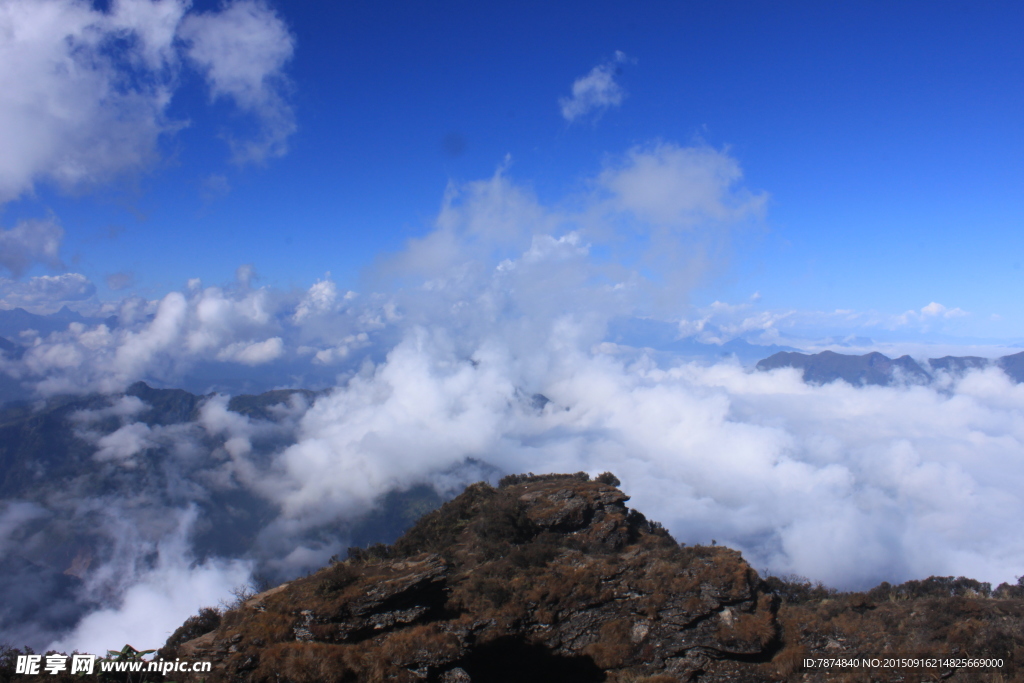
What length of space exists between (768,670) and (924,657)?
16.3ft

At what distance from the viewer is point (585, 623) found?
17.6m

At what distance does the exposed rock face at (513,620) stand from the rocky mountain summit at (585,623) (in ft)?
0.17

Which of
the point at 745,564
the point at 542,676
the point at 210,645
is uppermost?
the point at 210,645

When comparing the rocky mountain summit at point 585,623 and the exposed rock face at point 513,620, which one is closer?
the exposed rock face at point 513,620

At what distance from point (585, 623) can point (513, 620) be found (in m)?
3.05

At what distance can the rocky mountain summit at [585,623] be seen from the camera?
533 inches

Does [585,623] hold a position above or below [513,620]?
below

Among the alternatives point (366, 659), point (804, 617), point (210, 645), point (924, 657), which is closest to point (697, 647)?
point (804, 617)

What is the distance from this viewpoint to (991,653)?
13758mm

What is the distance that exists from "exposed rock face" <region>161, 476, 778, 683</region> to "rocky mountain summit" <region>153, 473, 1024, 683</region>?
52 mm

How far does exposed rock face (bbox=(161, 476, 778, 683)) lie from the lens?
43.9ft

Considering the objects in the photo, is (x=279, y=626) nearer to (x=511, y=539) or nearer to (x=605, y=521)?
(x=511, y=539)

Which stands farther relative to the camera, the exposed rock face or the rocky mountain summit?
the rocky mountain summit

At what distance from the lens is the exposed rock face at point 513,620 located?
1338 cm
